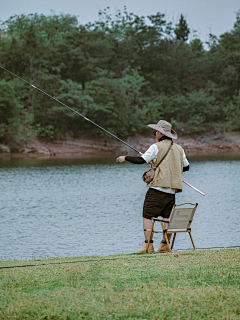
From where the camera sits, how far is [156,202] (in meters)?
6.77

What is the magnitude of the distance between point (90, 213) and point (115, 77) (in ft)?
140

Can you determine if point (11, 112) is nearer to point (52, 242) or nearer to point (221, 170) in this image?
point (221, 170)

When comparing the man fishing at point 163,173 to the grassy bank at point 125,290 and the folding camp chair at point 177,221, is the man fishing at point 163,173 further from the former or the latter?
the grassy bank at point 125,290

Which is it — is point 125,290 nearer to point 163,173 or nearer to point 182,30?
A: point 163,173

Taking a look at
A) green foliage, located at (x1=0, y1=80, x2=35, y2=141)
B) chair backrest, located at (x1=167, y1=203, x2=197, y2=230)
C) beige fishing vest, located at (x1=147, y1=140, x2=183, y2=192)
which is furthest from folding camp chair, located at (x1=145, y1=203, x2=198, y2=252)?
green foliage, located at (x1=0, y1=80, x2=35, y2=141)

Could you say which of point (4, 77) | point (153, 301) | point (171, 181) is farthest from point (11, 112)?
point (153, 301)

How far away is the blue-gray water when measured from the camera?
36.4 ft

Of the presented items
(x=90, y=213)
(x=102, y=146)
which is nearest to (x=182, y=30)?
(x=102, y=146)

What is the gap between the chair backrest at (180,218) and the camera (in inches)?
262

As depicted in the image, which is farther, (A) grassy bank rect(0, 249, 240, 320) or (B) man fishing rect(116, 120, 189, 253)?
(B) man fishing rect(116, 120, 189, 253)

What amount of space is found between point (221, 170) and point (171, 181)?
24902mm

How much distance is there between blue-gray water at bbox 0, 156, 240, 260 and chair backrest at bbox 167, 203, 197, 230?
3.56m

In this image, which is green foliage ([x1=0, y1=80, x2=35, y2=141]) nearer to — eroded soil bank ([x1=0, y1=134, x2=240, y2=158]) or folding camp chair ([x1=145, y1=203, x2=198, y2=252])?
eroded soil bank ([x1=0, y1=134, x2=240, y2=158])

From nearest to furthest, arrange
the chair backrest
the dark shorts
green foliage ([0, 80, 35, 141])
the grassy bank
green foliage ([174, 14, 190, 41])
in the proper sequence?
the grassy bank, the chair backrest, the dark shorts, green foliage ([0, 80, 35, 141]), green foliage ([174, 14, 190, 41])
